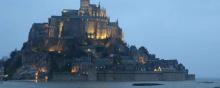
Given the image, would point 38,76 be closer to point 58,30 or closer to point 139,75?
point 58,30

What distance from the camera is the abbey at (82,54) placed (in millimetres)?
148250

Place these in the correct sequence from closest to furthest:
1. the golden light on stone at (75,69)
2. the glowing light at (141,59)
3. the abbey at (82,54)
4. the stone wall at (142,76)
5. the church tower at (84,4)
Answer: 1. the golden light on stone at (75,69)
2. the abbey at (82,54)
3. the stone wall at (142,76)
4. the glowing light at (141,59)
5. the church tower at (84,4)

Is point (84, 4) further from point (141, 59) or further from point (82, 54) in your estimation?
point (141, 59)

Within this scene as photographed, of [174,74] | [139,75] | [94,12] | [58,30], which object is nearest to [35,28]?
[58,30]

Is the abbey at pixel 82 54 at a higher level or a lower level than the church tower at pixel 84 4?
lower

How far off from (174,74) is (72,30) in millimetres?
38917

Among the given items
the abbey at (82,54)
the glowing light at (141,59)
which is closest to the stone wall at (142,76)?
the abbey at (82,54)

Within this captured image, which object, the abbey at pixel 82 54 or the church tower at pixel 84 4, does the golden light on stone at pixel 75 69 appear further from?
the church tower at pixel 84 4

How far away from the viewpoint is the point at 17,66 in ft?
511

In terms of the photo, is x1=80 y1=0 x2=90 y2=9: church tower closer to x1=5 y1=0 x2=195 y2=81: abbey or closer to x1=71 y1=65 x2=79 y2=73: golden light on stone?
x1=5 y1=0 x2=195 y2=81: abbey

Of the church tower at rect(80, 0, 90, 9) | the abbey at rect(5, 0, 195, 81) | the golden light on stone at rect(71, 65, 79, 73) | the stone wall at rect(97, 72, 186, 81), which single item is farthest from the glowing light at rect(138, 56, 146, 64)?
the golden light on stone at rect(71, 65, 79, 73)

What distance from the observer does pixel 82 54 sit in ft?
501

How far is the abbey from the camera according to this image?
148250 mm

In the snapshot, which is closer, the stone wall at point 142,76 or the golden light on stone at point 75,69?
the golden light on stone at point 75,69
